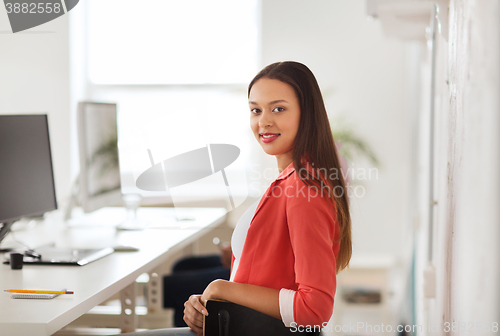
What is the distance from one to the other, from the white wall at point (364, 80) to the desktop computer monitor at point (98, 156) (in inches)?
75.7

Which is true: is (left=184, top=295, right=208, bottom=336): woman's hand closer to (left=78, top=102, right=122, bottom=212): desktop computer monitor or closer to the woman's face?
the woman's face

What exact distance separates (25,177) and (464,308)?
1.35 m

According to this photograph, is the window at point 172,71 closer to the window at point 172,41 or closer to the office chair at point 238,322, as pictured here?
the window at point 172,41

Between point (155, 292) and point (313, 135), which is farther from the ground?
point (313, 135)

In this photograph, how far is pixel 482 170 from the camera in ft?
2.22

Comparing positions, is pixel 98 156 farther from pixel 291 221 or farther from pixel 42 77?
pixel 42 77

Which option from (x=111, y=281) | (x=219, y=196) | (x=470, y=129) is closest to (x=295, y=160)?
(x=470, y=129)

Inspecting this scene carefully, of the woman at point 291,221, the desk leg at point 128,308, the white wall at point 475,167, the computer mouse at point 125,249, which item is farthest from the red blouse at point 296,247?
the desk leg at point 128,308

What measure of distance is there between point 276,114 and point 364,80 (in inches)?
109

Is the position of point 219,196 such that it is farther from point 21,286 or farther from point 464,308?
point 464,308

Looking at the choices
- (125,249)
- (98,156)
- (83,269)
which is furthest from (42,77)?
(83,269)

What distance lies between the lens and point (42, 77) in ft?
12.9

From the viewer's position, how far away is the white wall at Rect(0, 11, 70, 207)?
391 centimetres

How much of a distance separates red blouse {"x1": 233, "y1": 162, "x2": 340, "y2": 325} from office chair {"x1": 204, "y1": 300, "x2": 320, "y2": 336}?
0.16 ft
